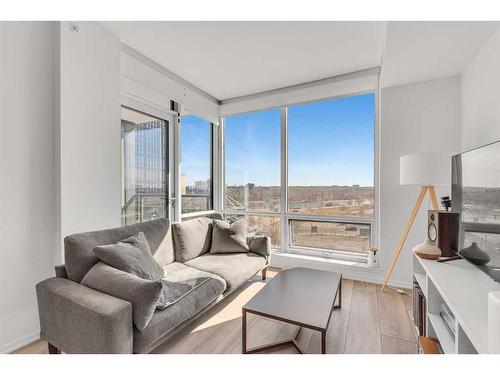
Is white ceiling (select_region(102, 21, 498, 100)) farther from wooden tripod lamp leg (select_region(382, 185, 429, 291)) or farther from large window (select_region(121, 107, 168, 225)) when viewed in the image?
wooden tripod lamp leg (select_region(382, 185, 429, 291))

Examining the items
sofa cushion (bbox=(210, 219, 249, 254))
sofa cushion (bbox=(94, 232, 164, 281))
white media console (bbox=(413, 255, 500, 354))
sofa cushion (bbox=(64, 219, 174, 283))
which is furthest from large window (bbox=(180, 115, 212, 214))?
white media console (bbox=(413, 255, 500, 354))

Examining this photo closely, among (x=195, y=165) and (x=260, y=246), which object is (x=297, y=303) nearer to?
(x=260, y=246)

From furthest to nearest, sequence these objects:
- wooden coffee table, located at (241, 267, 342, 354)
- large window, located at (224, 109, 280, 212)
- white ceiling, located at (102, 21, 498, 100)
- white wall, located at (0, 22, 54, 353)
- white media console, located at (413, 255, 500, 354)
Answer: large window, located at (224, 109, 280, 212), white ceiling, located at (102, 21, 498, 100), white wall, located at (0, 22, 54, 353), wooden coffee table, located at (241, 267, 342, 354), white media console, located at (413, 255, 500, 354)

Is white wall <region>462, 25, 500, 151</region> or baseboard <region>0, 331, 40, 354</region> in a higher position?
white wall <region>462, 25, 500, 151</region>

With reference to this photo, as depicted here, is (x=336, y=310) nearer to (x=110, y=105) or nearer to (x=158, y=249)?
(x=158, y=249)

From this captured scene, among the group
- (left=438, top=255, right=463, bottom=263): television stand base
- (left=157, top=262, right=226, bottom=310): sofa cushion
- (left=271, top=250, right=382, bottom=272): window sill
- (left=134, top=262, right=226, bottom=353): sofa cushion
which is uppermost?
(left=438, top=255, right=463, bottom=263): television stand base

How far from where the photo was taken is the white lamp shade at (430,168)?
6.45ft

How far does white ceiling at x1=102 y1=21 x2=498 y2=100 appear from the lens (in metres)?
1.88

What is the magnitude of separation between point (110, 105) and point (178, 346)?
2.17 metres

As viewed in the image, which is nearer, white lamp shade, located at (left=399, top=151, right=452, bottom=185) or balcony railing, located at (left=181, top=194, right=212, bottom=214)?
white lamp shade, located at (left=399, top=151, right=452, bottom=185)

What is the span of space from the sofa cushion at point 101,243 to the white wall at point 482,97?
2.82 m

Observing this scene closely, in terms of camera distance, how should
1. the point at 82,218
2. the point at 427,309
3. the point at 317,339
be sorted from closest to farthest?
the point at 427,309 < the point at 317,339 < the point at 82,218
